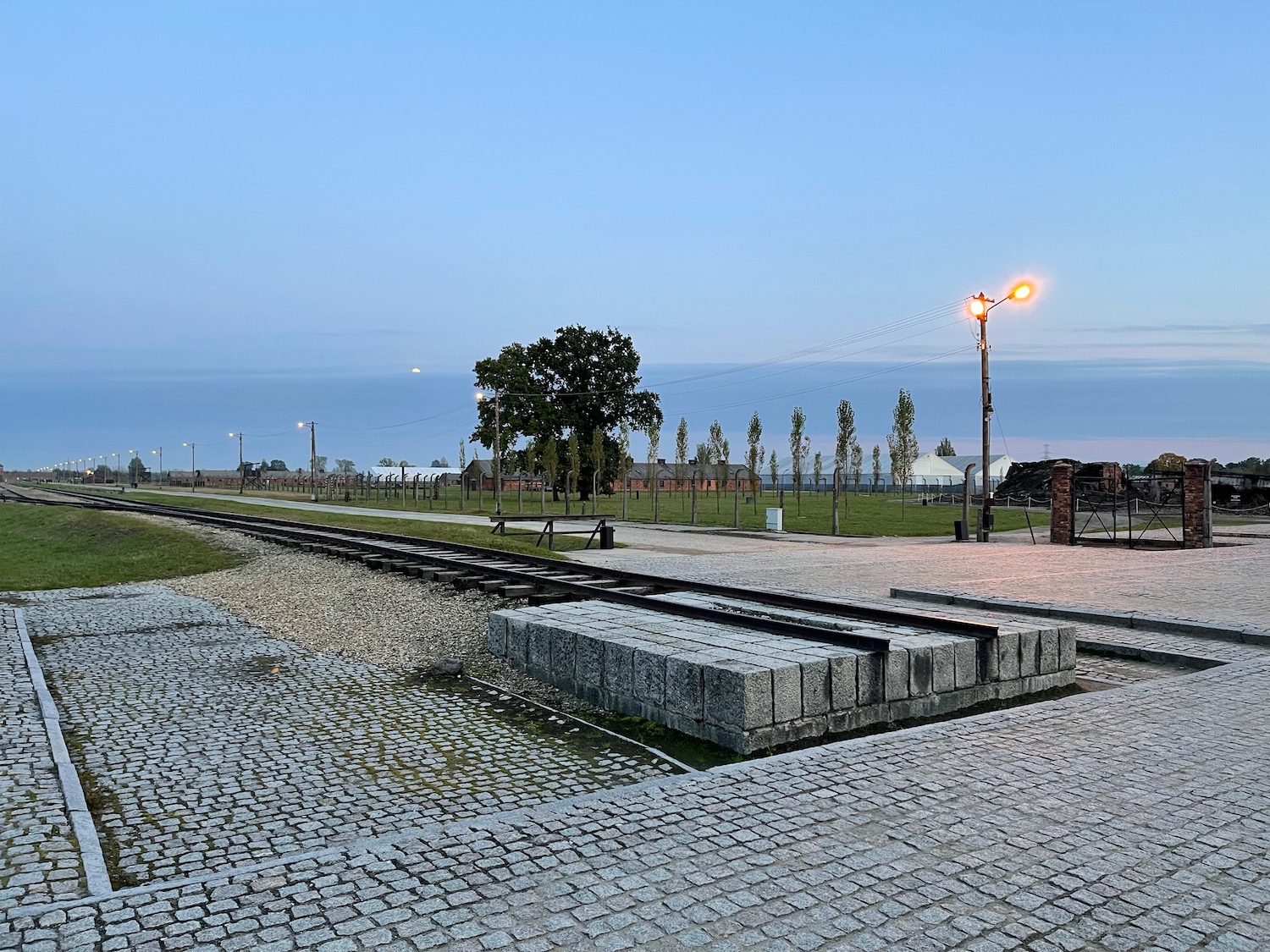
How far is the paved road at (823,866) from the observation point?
3.24 m

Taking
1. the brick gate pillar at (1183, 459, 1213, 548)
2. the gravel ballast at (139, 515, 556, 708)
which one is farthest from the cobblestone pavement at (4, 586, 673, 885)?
the brick gate pillar at (1183, 459, 1213, 548)

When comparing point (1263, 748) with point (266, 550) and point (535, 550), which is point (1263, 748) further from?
point (266, 550)

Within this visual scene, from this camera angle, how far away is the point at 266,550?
20172mm

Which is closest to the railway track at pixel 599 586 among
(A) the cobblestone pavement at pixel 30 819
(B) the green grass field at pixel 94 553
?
(B) the green grass field at pixel 94 553

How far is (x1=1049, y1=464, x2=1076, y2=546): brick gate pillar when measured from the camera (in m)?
23.7

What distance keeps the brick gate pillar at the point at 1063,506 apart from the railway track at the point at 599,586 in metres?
15.0

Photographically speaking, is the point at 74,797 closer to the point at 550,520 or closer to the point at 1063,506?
the point at 550,520

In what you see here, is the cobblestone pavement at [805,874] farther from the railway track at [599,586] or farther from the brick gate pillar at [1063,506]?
the brick gate pillar at [1063,506]

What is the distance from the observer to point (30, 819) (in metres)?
4.48

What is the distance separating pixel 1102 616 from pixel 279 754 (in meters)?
9.10

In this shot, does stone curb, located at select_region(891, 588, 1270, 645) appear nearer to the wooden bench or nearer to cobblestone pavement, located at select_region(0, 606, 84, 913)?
cobblestone pavement, located at select_region(0, 606, 84, 913)

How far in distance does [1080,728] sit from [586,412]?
56.2m

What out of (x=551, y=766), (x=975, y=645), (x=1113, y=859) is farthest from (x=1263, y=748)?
(x=551, y=766)

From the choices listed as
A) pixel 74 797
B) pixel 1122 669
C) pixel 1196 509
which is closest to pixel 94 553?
pixel 74 797
